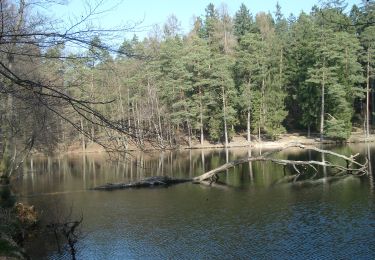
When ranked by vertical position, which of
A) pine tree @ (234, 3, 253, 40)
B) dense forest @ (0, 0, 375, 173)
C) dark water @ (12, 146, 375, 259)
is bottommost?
dark water @ (12, 146, 375, 259)

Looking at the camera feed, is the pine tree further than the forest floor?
Yes

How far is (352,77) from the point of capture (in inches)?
1781

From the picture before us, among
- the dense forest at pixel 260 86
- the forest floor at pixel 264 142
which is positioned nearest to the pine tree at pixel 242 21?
the dense forest at pixel 260 86

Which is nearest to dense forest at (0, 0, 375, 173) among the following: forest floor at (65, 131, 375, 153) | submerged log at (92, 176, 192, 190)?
forest floor at (65, 131, 375, 153)

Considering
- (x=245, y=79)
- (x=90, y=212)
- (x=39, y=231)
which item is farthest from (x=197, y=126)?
(x=39, y=231)

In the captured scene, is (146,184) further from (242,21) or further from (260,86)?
(242,21)

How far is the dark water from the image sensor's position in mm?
12742

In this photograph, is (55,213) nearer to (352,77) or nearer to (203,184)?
(203,184)

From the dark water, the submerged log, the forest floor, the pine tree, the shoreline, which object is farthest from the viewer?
the pine tree

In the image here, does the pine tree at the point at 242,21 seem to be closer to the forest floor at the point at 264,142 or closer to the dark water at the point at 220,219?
the forest floor at the point at 264,142

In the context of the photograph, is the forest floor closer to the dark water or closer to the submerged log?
the dark water

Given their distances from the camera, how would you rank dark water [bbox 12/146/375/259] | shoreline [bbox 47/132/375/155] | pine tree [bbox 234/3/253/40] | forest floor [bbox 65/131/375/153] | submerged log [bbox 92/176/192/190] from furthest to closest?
pine tree [bbox 234/3/253/40], forest floor [bbox 65/131/375/153], shoreline [bbox 47/132/375/155], submerged log [bbox 92/176/192/190], dark water [bbox 12/146/375/259]

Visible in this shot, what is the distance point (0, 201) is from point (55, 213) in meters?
4.11

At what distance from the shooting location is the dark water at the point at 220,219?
41.8 ft
